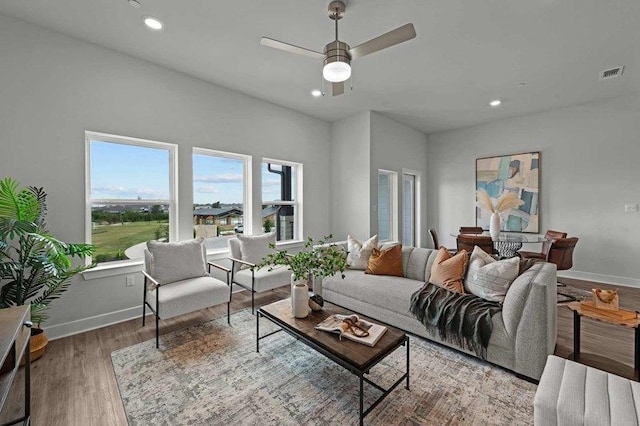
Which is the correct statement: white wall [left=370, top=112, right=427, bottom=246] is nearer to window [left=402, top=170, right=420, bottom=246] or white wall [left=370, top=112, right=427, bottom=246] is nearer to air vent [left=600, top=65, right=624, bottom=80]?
window [left=402, top=170, right=420, bottom=246]

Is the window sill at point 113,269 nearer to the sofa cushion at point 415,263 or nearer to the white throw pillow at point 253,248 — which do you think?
the white throw pillow at point 253,248

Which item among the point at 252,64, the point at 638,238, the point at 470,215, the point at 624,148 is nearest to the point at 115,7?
the point at 252,64

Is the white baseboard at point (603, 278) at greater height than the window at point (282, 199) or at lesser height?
lesser

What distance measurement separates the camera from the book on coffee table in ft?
6.11

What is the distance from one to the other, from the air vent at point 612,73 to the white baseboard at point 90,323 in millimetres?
6631

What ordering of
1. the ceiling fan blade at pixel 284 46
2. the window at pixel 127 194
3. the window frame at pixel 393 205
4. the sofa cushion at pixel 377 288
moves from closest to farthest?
the ceiling fan blade at pixel 284 46 < the sofa cushion at pixel 377 288 < the window at pixel 127 194 < the window frame at pixel 393 205

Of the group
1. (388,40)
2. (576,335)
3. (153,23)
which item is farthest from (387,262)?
(153,23)

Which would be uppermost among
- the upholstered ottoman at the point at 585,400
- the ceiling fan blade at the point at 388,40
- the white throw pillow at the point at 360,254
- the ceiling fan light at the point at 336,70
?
the ceiling fan blade at the point at 388,40

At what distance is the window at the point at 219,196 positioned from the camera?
3.96 metres

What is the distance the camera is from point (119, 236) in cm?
329

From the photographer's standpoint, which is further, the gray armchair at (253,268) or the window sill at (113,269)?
the gray armchair at (253,268)

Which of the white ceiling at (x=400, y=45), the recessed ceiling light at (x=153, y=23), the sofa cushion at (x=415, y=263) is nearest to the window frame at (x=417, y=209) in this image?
the white ceiling at (x=400, y=45)

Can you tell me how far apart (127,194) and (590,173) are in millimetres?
7189

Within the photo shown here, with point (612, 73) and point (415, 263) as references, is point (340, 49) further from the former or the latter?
point (612, 73)
